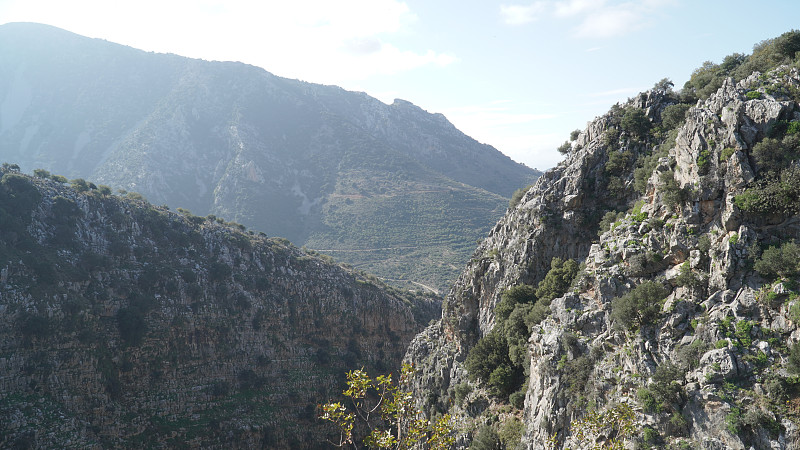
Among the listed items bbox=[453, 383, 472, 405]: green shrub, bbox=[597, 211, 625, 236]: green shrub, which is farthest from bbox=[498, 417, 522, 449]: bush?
bbox=[597, 211, 625, 236]: green shrub

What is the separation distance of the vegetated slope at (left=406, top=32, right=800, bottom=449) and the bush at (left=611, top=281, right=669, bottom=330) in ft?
0.18

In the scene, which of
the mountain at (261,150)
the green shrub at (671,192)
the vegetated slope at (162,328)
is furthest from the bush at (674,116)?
the mountain at (261,150)

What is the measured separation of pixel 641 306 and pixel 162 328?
4143 centimetres

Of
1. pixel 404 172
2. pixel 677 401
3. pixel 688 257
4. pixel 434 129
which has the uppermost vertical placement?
pixel 434 129

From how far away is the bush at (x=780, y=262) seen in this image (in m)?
16.0

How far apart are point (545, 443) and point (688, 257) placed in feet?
31.1

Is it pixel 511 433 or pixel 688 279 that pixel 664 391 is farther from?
pixel 511 433

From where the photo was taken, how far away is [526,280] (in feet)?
97.4

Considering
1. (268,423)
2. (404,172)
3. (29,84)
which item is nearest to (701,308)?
(268,423)

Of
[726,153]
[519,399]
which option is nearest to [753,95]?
[726,153]

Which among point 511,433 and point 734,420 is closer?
point 734,420

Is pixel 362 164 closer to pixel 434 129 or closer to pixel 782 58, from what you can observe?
pixel 434 129

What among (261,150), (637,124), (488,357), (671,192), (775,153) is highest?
(261,150)

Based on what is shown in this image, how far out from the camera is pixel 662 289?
19.4 meters
